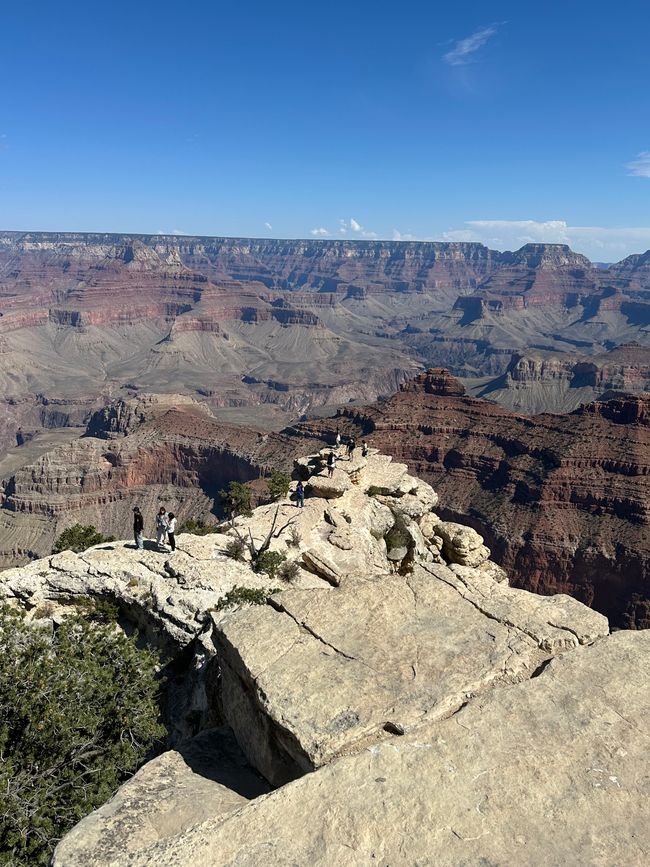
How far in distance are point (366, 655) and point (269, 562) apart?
1074cm

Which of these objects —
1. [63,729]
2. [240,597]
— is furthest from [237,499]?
[63,729]

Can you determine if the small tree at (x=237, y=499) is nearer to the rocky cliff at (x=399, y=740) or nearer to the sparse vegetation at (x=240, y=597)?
the sparse vegetation at (x=240, y=597)

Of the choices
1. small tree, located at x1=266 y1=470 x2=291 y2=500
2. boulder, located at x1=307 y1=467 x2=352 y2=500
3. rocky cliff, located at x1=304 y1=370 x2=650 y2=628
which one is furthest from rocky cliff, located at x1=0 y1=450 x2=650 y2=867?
rocky cliff, located at x1=304 y1=370 x2=650 y2=628

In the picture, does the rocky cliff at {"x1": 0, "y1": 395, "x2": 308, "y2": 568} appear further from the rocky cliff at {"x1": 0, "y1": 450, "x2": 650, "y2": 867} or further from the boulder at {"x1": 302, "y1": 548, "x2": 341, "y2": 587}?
the rocky cliff at {"x1": 0, "y1": 450, "x2": 650, "y2": 867}

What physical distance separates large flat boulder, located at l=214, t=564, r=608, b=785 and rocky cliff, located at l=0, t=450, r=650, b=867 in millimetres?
44

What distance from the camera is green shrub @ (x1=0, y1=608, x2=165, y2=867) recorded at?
11.1m

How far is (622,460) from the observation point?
82312 millimetres

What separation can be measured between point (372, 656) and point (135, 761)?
267 inches

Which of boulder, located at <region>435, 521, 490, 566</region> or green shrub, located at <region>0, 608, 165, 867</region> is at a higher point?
green shrub, located at <region>0, 608, 165, 867</region>

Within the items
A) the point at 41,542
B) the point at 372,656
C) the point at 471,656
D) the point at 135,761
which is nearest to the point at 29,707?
the point at 135,761

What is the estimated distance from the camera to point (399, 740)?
9336 millimetres

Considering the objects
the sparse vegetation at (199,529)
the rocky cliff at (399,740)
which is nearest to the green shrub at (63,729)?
the rocky cliff at (399,740)

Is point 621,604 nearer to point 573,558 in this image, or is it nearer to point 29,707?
point 573,558

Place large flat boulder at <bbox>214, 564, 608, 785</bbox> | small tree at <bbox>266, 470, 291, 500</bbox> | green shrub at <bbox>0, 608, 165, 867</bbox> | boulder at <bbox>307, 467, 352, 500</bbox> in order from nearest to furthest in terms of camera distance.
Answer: large flat boulder at <bbox>214, 564, 608, 785</bbox>
green shrub at <bbox>0, 608, 165, 867</bbox>
boulder at <bbox>307, 467, 352, 500</bbox>
small tree at <bbox>266, 470, 291, 500</bbox>
